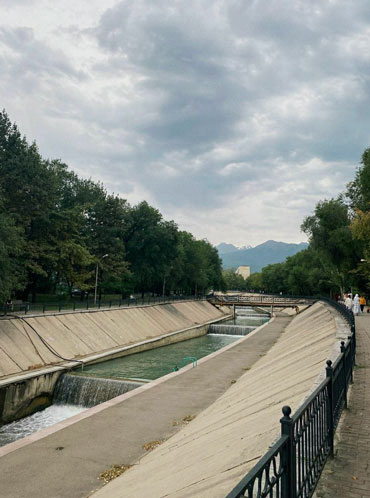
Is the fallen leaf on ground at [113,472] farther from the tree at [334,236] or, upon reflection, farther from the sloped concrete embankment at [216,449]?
the tree at [334,236]

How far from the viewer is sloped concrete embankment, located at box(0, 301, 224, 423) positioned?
19616mm

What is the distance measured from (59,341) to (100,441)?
16.2 m

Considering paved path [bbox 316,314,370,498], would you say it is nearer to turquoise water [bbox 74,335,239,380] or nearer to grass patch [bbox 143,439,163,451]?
grass patch [bbox 143,439,163,451]

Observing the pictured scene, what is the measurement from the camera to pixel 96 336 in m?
31.2

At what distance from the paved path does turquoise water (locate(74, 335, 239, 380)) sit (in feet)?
49.8

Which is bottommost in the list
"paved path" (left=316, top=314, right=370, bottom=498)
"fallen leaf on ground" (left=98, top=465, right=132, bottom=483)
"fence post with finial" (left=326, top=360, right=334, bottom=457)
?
"fallen leaf on ground" (left=98, top=465, right=132, bottom=483)

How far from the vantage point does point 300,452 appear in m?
5.14

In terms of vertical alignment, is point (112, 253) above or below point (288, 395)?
above

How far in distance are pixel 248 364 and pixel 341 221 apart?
2934cm

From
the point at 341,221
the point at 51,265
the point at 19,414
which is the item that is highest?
the point at 341,221

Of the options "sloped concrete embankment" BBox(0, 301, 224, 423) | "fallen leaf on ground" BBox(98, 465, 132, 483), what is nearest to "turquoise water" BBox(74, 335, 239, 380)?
"sloped concrete embankment" BBox(0, 301, 224, 423)

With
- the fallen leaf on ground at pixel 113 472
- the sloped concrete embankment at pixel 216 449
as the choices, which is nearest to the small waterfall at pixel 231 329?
the sloped concrete embankment at pixel 216 449

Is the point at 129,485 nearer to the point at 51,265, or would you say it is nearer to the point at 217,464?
the point at 217,464

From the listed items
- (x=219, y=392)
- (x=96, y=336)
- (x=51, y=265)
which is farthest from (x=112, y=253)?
(x=219, y=392)
